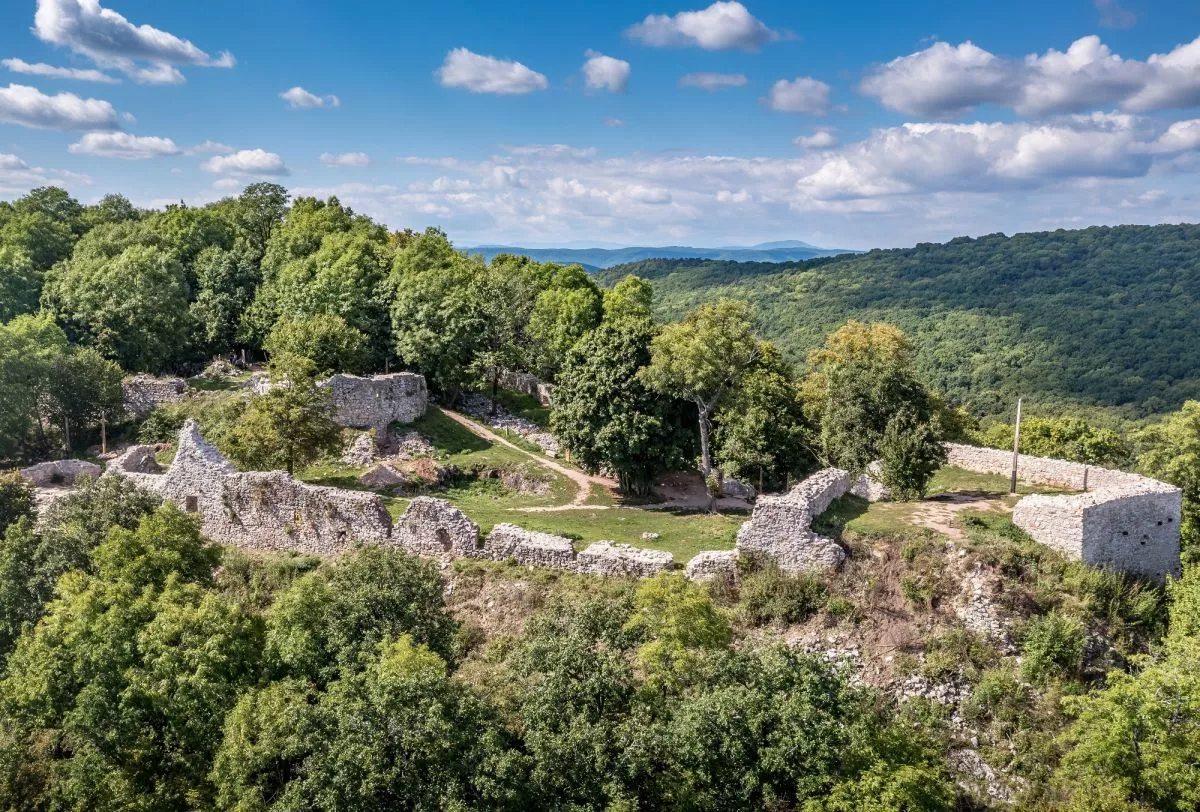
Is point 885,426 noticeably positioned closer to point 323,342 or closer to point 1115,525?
point 1115,525

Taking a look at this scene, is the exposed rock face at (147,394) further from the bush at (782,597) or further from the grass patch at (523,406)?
the bush at (782,597)

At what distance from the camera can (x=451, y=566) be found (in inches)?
995

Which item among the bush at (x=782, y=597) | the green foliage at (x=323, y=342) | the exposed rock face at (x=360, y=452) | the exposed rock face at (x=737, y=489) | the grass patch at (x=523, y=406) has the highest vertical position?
the green foliage at (x=323, y=342)

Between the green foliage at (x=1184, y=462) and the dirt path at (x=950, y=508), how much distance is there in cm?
741

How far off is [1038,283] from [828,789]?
207 m

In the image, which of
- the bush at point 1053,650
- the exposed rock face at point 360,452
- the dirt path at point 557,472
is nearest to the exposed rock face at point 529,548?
the dirt path at point 557,472

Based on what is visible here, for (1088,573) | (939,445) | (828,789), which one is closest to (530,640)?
(828,789)

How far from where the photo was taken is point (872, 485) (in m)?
31.7

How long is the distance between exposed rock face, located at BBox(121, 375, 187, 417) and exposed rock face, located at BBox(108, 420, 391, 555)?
1255cm

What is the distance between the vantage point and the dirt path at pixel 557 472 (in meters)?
33.0

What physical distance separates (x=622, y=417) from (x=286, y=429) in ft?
42.4

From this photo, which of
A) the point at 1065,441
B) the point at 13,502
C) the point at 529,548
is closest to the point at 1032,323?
the point at 1065,441

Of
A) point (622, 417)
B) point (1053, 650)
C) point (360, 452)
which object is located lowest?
point (1053, 650)

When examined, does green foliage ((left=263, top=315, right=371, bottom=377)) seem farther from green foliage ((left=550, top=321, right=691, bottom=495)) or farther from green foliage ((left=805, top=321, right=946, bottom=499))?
green foliage ((left=805, top=321, right=946, bottom=499))
